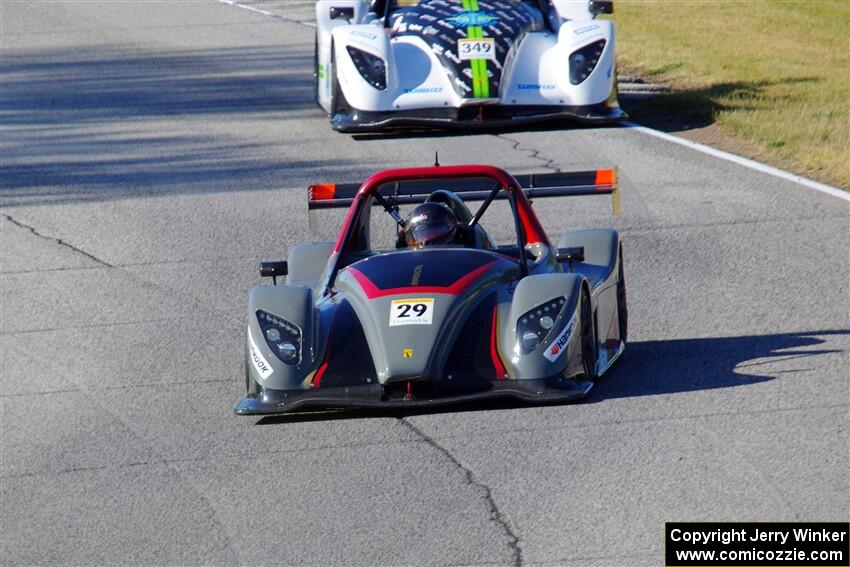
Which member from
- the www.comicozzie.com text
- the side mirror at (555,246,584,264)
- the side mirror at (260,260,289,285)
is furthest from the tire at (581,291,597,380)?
the www.comicozzie.com text

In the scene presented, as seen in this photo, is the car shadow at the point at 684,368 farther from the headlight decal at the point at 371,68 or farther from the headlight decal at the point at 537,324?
the headlight decal at the point at 371,68

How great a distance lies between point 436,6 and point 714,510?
9.13 meters

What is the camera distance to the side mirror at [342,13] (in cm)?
1507

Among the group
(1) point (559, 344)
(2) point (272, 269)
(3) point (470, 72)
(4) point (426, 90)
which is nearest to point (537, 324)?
(1) point (559, 344)

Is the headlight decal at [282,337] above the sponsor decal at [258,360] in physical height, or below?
above

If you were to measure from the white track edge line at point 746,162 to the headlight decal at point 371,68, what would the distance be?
244 centimetres

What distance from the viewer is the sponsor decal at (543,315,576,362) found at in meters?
7.41

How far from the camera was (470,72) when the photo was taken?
1378cm

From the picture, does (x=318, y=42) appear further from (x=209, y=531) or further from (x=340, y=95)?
(x=209, y=531)

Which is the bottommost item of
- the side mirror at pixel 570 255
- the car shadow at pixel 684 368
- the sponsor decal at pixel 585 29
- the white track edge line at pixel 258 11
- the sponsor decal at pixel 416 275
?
the white track edge line at pixel 258 11

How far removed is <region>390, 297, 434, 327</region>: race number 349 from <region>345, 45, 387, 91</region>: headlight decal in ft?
21.5

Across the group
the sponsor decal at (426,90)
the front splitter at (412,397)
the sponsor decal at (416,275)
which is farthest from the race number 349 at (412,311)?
the sponsor decal at (426,90)

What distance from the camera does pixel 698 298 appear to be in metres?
9.70

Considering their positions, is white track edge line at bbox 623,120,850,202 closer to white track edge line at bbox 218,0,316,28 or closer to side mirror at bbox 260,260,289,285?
side mirror at bbox 260,260,289,285
